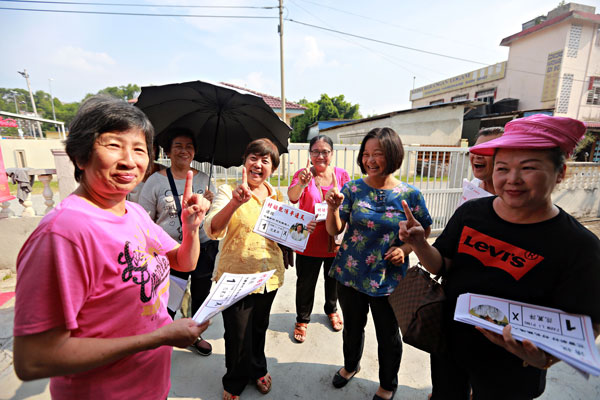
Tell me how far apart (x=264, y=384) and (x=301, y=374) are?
1.22 feet

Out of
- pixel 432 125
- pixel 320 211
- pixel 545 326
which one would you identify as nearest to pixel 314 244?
pixel 320 211

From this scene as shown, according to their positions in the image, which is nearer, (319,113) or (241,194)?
(241,194)

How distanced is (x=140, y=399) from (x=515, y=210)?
73.9 inches

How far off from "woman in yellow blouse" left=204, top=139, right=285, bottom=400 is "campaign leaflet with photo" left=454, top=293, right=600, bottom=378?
1.27 metres

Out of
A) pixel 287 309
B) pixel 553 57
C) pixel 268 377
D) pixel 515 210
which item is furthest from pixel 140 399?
pixel 553 57

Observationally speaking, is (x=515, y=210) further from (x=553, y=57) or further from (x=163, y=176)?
(x=553, y=57)

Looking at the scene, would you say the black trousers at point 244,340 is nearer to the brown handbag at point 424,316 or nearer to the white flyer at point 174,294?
the white flyer at point 174,294

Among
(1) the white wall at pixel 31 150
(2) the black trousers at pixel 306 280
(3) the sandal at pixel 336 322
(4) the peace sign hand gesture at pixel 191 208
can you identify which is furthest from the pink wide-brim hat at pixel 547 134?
(1) the white wall at pixel 31 150

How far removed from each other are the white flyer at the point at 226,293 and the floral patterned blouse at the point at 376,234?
722 millimetres

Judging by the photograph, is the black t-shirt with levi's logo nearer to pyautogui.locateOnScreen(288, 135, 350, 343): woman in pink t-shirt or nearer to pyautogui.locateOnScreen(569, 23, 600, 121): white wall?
pyautogui.locateOnScreen(288, 135, 350, 343): woman in pink t-shirt

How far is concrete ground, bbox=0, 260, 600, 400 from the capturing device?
85.7 inches

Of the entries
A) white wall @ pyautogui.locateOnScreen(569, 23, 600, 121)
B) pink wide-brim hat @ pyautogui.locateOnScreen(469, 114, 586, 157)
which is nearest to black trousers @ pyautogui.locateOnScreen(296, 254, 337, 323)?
pink wide-brim hat @ pyautogui.locateOnScreen(469, 114, 586, 157)

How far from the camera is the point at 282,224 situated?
1991 millimetres

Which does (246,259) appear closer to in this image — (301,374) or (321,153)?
(301,374)
